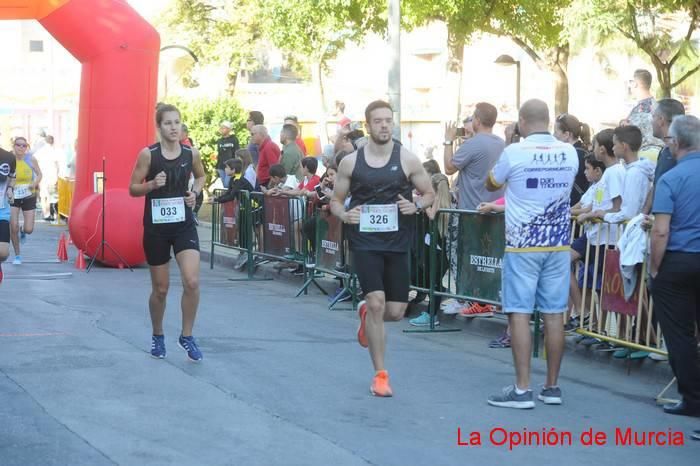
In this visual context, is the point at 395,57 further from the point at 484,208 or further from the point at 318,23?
the point at 318,23

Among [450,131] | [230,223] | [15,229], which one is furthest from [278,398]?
[15,229]

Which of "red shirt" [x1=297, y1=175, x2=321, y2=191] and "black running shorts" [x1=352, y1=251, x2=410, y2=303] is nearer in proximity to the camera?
"black running shorts" [x1=352, y1=251, x2=410, y2=303]

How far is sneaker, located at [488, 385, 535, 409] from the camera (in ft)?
25.0

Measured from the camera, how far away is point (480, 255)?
10547 millimetres

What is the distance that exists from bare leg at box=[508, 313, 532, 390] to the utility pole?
1110 centimetres

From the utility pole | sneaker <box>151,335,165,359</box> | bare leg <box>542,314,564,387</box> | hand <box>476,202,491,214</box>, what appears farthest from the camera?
the utility pole

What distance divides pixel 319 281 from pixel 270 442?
8.43 meters

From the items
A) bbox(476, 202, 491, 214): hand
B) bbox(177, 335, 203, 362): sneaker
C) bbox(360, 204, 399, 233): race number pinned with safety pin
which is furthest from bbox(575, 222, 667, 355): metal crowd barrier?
bbox(177, 335, 203, 362): sneaker

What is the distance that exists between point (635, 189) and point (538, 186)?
1883 millimetres

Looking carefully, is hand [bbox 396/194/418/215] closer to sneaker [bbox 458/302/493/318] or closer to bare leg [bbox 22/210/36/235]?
sneaker [bbox 458/302/493/318]

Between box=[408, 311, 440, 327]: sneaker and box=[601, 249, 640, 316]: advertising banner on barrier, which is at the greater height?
box=[601, 249, 640, 316]: advertising banner on barrier

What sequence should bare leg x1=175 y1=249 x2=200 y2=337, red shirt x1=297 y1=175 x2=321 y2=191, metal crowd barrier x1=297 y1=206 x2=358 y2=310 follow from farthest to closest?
red shirt x1=297 y1=175 x2=321 y2=191 → metal crowd barrier x1=297 y1=206 x2=358 y2=310 → bare leg x1=175 y1=249 x2=200 y2=337

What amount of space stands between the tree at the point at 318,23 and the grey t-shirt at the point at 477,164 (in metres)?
17.7

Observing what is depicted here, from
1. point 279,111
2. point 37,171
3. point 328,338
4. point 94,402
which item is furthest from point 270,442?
point 279,111
